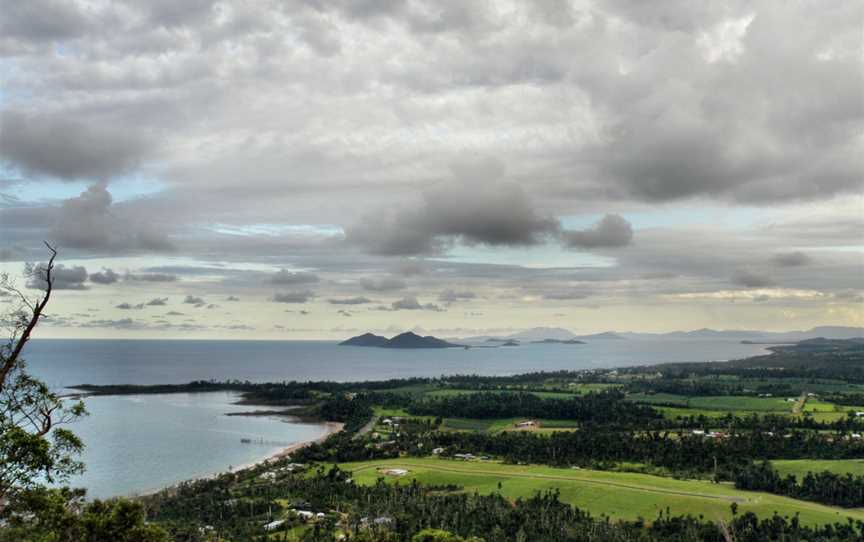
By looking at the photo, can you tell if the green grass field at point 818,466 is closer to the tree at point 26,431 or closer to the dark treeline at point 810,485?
the dark treeline at point 810,485

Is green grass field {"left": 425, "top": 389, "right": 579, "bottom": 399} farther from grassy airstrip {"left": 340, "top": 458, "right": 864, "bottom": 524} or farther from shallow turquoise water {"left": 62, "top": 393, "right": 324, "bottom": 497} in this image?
grassy airstrip {"left": 340, "top": 458, "right": 864, "bottom": 524}

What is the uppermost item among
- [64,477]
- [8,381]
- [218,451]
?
[8,381]

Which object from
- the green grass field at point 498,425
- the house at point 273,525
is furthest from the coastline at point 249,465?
the green grass field at point 498,425

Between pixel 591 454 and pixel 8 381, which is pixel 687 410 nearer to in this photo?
pixel 591 454

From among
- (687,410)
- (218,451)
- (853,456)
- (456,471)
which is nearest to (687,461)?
(853,456)

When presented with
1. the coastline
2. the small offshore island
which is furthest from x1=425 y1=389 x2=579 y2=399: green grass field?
the coastline

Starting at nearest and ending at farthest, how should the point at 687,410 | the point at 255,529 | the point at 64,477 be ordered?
the point at 64,477 → the point at 255,529 → the point at 687,410
